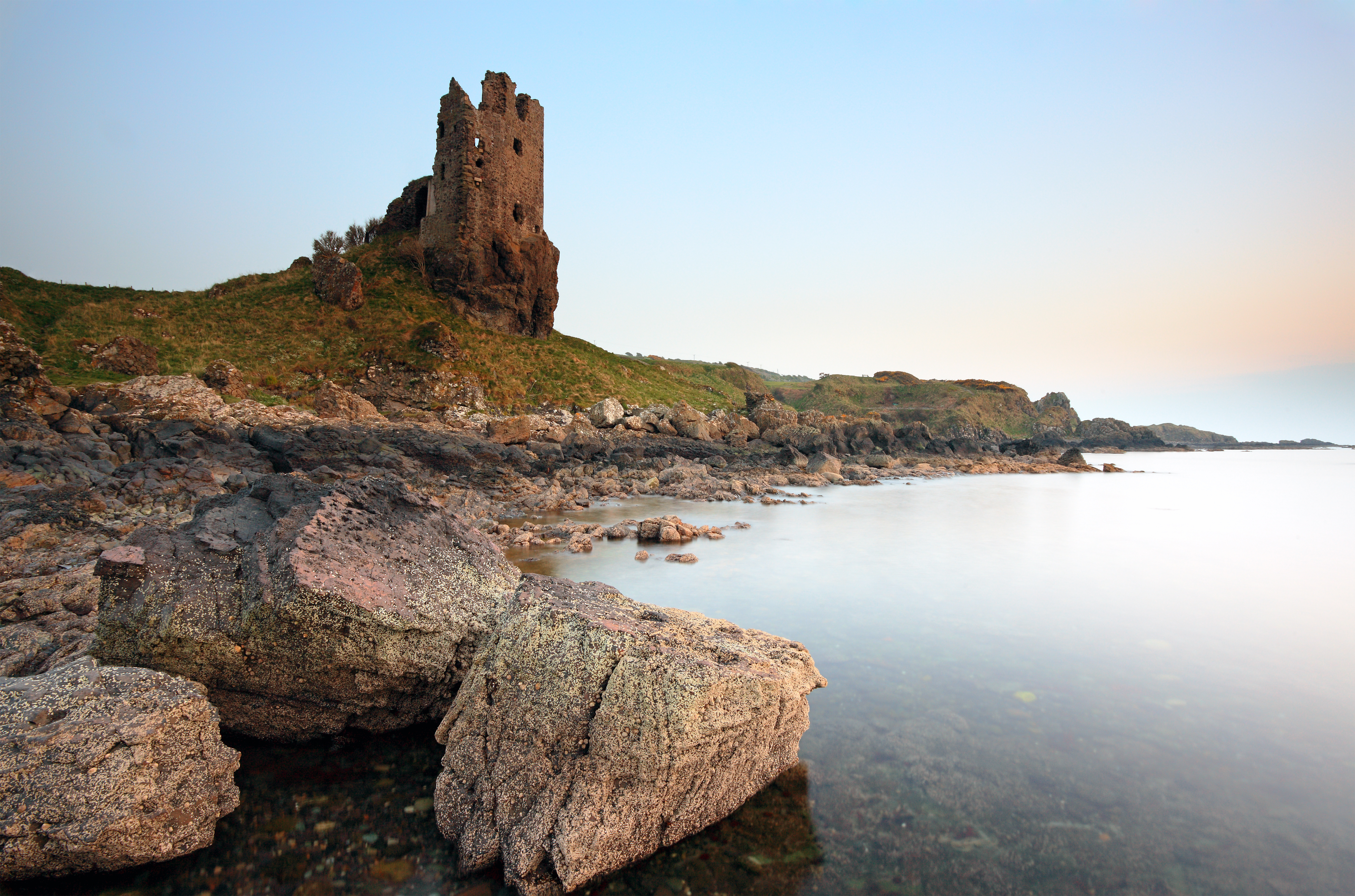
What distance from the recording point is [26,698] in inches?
125

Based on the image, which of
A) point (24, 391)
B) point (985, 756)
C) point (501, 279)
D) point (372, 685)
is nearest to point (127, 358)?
point (24, 391)

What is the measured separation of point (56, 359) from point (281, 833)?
96.8ft

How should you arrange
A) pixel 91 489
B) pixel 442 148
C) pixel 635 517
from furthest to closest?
pixel 442 148 < pixel 635 517 < pixel 91 489

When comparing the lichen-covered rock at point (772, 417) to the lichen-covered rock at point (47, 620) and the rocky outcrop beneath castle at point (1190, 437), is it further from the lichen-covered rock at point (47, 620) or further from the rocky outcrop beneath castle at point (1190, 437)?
the rocky outcrop beneath castle at point (1190, 437)

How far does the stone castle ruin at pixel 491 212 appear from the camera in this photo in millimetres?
34156

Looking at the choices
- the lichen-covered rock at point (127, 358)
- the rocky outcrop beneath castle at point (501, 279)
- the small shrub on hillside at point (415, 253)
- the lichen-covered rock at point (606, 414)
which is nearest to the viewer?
the lichen-covered rock at point (127, 358)

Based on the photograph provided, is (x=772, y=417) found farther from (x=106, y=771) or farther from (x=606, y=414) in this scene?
(x=106, y=771)

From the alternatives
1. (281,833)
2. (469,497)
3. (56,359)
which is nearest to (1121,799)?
(281,833)

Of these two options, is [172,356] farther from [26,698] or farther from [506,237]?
[26,698]

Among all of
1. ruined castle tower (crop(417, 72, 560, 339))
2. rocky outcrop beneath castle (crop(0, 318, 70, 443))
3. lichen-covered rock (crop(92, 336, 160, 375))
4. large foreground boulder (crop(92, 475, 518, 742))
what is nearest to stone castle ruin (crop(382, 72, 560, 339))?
ruined castle tower (crop(417, 72, 560, 339))

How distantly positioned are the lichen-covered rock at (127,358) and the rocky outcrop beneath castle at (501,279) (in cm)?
1532

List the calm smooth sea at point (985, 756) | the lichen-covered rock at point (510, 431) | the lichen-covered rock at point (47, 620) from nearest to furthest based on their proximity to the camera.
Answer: the calm smooth sea at point (985, 756), the lichen-covered rock at point (47, 620), the lichen-covered rock at point (510, 431)

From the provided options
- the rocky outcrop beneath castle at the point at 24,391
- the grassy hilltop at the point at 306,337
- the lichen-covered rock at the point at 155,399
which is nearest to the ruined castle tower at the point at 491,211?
the grassy hilltop at the point at 306,337

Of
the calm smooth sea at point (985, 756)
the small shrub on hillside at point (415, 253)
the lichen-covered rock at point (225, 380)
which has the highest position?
the small shrub on hillside at point (415, 253)
